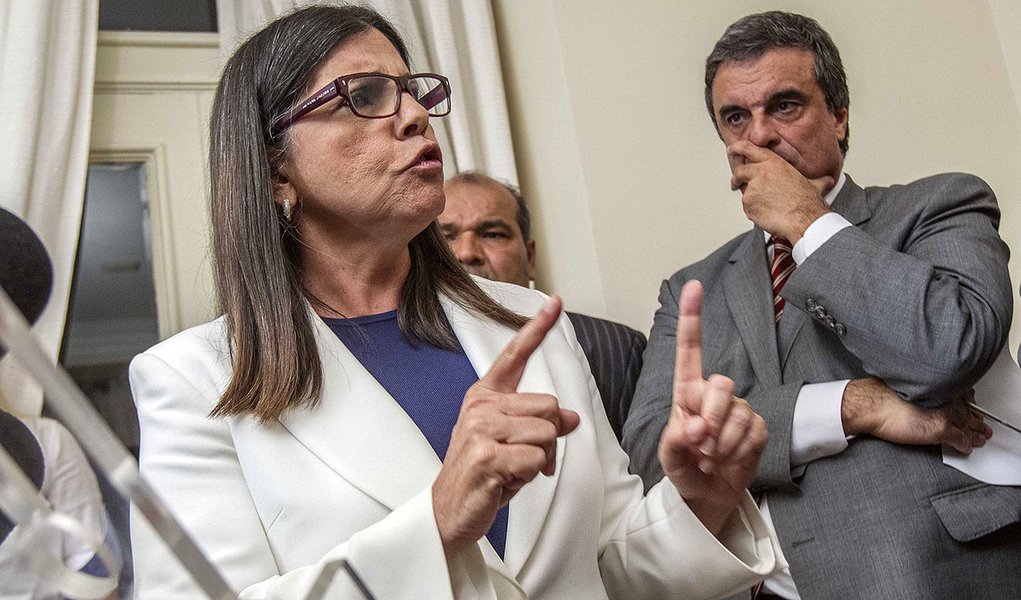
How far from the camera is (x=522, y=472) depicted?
0.99m

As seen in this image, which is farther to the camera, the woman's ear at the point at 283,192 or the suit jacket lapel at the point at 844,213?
the suit jacket lapel at the point at 844,213

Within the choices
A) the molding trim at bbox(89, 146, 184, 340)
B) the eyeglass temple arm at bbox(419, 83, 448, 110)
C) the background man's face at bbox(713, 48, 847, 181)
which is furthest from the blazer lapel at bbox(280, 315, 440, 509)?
the molding trim at bbox(89, 146, 184, 340)

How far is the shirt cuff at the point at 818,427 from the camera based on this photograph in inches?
64.2

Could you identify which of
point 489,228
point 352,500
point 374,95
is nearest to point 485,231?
point 489,228

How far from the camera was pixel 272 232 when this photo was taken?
140 cm

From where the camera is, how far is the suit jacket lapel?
1805 mm

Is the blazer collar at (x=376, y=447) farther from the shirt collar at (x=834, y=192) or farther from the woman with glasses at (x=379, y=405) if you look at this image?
the shirt collar at (x=834, y=192)

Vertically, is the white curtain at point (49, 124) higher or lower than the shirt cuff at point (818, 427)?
higher

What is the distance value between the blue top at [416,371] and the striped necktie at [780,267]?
0.75 m

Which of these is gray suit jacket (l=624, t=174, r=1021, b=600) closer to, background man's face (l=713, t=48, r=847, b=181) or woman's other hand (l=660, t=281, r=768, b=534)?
background man's face (l=713, t=48, r=847, b=181)

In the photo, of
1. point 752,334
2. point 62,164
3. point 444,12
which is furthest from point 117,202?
point 752,334

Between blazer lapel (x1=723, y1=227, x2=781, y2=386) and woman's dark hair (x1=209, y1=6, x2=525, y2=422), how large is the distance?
1.77 ft

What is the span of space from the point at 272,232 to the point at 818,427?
89cm

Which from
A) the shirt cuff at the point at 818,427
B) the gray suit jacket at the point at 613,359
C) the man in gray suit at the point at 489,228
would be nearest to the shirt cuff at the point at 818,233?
the shirt cuff at the point at 818,427
